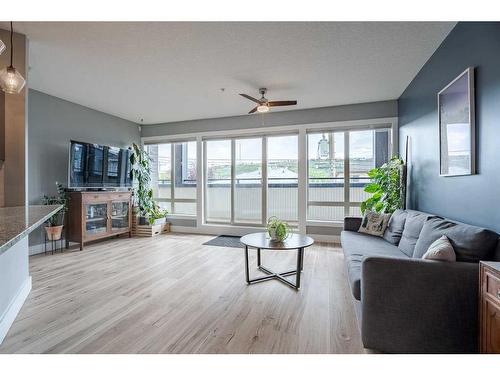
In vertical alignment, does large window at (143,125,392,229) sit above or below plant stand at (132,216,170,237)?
above

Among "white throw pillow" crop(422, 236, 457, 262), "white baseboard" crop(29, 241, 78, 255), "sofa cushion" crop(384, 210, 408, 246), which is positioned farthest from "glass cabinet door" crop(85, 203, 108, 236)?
"white throw pillow" crop(422, 236, 457, 262)

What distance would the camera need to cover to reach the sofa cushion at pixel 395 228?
2.93 m

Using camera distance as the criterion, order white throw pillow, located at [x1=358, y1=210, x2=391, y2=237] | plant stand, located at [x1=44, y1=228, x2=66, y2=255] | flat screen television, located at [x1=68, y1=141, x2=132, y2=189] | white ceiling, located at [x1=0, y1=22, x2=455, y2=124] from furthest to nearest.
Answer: flat screen television, located at [x1=68, y1=141, x2=132, y2=189] → plant stand, located at [x1=44, y1=228, x2=66, y2=255] → white throw pillow, located at [x1=358, y1=210, x2=391, y2=237] → white ceiling, located at [x1=0, y1=22, x2=455, y2=124]

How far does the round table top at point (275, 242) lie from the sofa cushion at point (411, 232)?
0.91 meters

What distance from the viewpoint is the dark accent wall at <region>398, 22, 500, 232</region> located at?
1837 millimetres

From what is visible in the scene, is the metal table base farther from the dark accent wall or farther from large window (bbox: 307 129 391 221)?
large window (bbox: 307 129 391 221)

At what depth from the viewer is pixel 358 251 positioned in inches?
101

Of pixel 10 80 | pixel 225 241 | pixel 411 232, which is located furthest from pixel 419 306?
pixel 225 241

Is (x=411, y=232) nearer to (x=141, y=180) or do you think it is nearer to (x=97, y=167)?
(x=97, y=167)

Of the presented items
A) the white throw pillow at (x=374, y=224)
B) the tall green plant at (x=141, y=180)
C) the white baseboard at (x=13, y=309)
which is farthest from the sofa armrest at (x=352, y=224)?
the tall green plant at (x=141, y=180)

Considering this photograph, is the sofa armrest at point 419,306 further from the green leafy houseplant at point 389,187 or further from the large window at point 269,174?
the large window at point 269,174

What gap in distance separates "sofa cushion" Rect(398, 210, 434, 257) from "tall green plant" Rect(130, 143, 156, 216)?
4.87 meters

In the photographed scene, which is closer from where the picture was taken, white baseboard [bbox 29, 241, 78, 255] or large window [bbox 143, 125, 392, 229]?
white baseboard [bbox 29, 241, 78, 255]

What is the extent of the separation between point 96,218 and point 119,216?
0.52m
